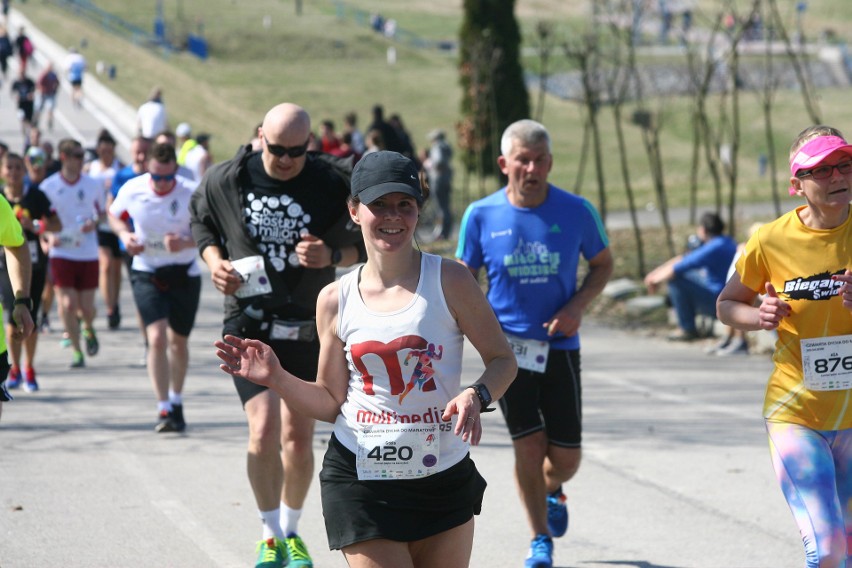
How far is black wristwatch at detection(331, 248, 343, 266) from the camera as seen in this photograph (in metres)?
6.35

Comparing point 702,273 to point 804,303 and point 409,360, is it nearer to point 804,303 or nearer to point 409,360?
point 804,303

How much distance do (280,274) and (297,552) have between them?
137 centimetres

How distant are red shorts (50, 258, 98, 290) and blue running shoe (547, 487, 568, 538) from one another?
7.15 metres

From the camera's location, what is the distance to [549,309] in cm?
666

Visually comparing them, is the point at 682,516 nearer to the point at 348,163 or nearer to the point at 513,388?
the point at 513,388

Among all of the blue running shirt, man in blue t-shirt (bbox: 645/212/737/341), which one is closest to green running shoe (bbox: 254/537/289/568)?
the blue running shirt

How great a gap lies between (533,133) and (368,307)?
250 centimetres

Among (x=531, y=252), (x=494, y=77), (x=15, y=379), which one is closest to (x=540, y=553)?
(x=531, y=252)

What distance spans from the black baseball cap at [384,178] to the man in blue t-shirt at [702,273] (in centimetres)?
942

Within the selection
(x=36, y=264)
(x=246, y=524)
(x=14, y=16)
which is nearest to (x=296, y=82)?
(x=14, y=16)

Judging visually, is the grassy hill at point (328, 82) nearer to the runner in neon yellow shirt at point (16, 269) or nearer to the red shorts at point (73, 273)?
the red shorts at point (73, 273)

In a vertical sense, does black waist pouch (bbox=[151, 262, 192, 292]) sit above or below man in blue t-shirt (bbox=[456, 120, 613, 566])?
below

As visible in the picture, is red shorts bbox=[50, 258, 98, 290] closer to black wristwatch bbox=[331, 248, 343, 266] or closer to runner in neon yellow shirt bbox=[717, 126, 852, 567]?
black wristwatch bbox=[331, 248, 343, 266]

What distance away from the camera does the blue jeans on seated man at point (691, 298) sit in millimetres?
14250
